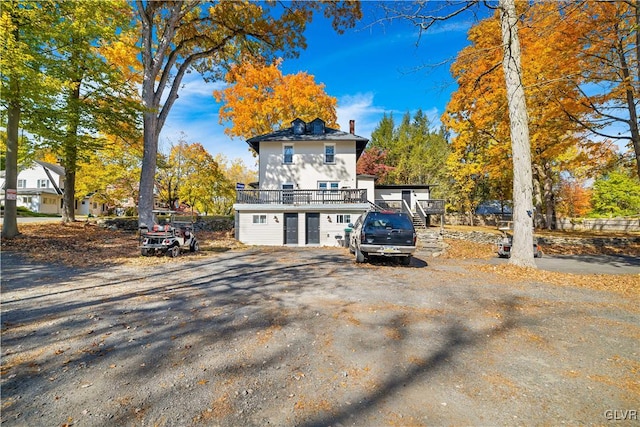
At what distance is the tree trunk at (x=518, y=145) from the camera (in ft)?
30.5

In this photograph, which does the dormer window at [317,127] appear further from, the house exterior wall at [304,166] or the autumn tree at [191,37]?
the autumn tree at [191,37]

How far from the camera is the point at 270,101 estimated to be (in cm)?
2903

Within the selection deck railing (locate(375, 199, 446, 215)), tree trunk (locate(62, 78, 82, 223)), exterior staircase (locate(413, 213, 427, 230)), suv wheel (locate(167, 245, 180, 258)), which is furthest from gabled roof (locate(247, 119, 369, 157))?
suv wheel (locate(167, 245, 180, 258))

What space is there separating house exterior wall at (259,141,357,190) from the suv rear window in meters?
12.6

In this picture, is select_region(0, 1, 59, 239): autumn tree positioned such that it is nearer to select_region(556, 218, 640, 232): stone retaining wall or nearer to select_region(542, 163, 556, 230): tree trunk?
select_region(542, 163, 556, 230): tree trunk

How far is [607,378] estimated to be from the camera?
2959 mm

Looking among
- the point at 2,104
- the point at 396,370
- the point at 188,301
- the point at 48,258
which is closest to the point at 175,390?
the point at 396,370

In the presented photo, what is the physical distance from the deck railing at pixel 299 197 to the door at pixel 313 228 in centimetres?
94

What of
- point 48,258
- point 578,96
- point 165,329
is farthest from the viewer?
point 578,96

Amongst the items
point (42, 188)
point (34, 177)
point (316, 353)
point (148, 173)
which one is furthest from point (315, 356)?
point (34, 177)

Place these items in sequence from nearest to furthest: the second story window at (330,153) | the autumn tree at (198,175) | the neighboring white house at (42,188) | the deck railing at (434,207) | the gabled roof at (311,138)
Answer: the gabled roof at (311,138), the second story window at (330,153), the deck railing at (434,207), the autumn tree at (198,175), the neighboring white house at (42,188)

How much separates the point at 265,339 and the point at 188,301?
8.19 feet

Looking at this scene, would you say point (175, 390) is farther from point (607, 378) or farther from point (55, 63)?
point (55, 63)

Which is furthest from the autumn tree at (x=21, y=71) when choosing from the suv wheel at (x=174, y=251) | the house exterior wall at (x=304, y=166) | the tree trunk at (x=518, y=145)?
the tree trunk at (x=518, y=145)
